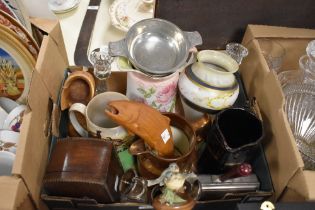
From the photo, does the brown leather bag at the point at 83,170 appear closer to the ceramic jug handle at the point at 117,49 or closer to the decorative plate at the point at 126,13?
the ceramic jug handle at the point at 117,49

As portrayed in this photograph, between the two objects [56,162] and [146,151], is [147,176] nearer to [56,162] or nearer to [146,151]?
[146,151]

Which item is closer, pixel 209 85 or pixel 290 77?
pixel 209 85

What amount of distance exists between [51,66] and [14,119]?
14 cm

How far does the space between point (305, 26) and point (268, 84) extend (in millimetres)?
273

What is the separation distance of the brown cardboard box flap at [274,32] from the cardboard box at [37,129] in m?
0.47

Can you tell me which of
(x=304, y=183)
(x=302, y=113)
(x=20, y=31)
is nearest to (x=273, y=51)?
(x=302, y=113)

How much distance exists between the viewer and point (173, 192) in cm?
54

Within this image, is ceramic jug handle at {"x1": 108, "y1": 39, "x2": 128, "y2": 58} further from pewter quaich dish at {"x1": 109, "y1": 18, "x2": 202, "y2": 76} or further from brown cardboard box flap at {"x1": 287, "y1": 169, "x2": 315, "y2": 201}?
brown cardboard box flap at {"x1": 287, "y1": 169, "x2": 315, "y2": 201}

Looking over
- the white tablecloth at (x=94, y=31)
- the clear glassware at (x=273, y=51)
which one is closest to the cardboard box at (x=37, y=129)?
the white tablecloth at (x=94, y=31)

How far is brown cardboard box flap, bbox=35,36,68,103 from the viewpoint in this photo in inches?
26.9

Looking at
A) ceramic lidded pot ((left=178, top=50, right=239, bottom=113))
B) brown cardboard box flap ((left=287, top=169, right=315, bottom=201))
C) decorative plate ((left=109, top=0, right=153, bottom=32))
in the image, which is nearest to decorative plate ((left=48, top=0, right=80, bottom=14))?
decorative plate ((left=109, top=0, right=153, bottom=32))

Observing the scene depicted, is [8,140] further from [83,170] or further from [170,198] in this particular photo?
[170,198]

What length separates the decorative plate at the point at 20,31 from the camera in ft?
2.22

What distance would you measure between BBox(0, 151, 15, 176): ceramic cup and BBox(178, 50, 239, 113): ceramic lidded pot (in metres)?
0.37
